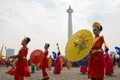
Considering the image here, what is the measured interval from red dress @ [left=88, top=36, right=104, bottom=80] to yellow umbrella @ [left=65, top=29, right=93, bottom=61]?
45 centimetres

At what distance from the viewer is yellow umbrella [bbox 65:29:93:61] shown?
31.4 ft

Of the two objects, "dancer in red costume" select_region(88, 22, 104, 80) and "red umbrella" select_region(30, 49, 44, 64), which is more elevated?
"red umbrella" select_region(30, 49, 44, 64)

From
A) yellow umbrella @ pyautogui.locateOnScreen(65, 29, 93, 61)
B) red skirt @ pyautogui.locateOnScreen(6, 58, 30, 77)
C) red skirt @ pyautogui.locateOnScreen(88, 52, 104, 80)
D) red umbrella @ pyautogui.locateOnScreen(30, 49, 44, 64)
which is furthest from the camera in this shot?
red umbrella @ pyautogui.locateOnScreen(30, 49, 44, 64)

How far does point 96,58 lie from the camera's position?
8805mm

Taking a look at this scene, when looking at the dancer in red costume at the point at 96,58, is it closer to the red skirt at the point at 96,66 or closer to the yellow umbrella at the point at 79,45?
the red skirt at the point at 96,66

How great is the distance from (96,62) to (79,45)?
1.65 m

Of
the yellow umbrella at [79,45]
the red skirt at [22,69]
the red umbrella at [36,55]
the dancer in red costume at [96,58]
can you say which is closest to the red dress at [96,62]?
the dancer in red costume at [96,58]

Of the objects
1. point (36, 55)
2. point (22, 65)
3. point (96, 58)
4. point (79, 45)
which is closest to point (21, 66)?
point (22, 65)

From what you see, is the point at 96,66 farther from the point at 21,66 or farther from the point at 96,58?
the point at 21,66

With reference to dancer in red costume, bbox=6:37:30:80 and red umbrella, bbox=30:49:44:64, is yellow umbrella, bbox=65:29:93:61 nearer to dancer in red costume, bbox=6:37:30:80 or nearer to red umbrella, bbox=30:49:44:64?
dancer in red costume, bbox=6:37:30:80

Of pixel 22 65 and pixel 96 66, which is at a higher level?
pixel 22 65

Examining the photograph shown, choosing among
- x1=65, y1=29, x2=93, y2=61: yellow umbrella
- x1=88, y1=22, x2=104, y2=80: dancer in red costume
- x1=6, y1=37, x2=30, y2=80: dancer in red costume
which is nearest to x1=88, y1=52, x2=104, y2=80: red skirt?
x1=88, y1=22, x2=104, y2=80: dancer in red costume

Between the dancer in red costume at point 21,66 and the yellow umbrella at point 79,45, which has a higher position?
the yellow umbrella at point 79,45

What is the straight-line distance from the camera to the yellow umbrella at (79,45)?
9.57 meters
